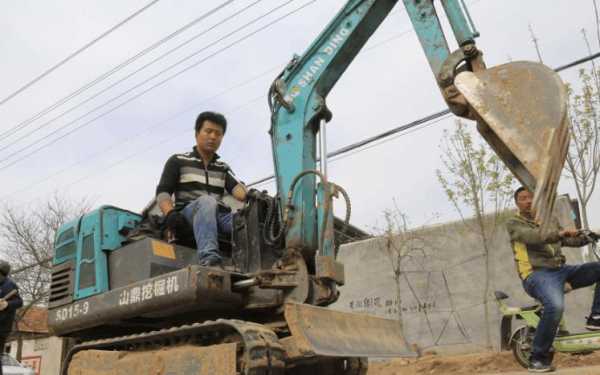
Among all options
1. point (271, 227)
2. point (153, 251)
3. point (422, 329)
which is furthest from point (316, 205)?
point (422, 329)

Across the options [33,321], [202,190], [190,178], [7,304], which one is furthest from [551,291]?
[33,321]

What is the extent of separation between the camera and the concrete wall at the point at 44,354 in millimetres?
20125

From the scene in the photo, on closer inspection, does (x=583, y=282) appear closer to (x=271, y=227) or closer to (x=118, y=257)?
(x=271, y=227)

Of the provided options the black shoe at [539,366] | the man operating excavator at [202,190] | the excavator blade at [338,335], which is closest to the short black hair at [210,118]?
the man operating excavator at [202,190]

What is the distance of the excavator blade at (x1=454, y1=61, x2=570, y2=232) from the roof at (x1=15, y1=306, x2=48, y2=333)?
2608cm

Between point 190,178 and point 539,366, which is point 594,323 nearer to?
point 539,366

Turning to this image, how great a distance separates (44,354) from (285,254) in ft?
62.6

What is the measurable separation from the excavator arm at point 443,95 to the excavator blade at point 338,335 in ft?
2.02

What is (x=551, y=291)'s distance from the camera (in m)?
5.22

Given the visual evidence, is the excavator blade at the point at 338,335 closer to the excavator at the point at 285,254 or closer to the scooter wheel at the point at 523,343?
the excavator at the point at 285,254

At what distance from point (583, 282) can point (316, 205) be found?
274 cm

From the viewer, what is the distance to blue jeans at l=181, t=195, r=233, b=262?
14.8 feet

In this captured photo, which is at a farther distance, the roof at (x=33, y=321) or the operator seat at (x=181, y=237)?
the roof at (x=33, y=321)

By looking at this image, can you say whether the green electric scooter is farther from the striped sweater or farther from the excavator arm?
the striped sweater
